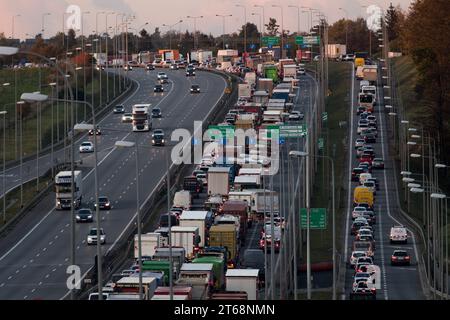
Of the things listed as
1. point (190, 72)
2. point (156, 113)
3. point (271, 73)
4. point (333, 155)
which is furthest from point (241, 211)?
point (190, 72)

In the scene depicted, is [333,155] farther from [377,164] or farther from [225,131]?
[225,131]

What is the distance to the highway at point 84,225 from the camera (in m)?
64.2

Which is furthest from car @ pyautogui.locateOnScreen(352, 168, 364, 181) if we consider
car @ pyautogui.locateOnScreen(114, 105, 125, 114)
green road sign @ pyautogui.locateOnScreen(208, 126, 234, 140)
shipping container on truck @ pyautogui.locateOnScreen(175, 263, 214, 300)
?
shipping container on truck @ pyautogui.locateOnScreen(175, 263, 214, 300)

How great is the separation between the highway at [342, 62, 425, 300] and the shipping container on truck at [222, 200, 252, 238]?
4.78m

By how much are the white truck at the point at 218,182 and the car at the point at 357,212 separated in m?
7.41

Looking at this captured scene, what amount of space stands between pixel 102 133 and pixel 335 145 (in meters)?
18.2

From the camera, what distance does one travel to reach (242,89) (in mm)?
136625

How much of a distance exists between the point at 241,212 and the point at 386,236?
23.1 feet

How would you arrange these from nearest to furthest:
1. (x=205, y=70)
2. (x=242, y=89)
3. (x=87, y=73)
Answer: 1. (x=242, y=89)
2. (x=87, y=73)
3. (x=205, y=70)

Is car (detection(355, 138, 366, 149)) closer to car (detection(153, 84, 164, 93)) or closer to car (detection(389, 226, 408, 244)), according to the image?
car (detection(389, 226, 408, 244))

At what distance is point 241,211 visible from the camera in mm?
76562

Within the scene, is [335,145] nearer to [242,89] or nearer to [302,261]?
[242,89]

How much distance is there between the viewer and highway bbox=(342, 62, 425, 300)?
197 feet

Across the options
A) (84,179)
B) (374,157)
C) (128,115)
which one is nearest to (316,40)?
(128,115)
